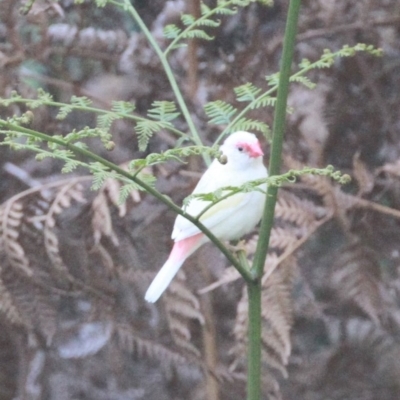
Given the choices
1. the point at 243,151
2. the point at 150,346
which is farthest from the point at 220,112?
the point at 150,346

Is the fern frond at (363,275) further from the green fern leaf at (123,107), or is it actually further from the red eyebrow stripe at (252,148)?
the green fern leaf at (123,107)

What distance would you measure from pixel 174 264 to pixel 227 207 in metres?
0.07

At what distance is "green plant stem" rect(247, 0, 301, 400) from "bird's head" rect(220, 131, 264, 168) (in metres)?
0.16

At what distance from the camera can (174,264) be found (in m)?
0.62

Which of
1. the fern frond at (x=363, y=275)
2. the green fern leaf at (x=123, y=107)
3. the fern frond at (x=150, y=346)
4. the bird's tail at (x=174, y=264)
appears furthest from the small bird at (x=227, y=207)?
the fern frond at (x=150, y=346)

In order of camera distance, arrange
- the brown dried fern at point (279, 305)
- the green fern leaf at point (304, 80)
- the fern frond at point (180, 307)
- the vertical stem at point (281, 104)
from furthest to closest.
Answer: the fern frond at point (180, 307)
the brown dried fern at point (279, 305)
the green fern leaf at point (304, 80)
the vertical stem at point (281, 104)

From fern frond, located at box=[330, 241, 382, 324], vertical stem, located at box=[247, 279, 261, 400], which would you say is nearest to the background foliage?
fern frond, located at box=[330, 241, 382, 324]

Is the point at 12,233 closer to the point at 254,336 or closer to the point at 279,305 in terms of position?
the point at 279,305

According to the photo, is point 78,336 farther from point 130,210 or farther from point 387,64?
point 387,64

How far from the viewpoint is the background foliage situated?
815 mm

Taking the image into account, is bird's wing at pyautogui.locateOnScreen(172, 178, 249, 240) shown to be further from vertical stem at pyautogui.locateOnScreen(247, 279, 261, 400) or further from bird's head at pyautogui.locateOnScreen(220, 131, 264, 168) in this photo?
vertical stem at pyautogui.locateOnScreen(247, 279, 261, 400)

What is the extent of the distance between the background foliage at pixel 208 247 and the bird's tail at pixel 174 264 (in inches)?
5.7

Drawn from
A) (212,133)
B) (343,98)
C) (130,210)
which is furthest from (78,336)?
(343,98)

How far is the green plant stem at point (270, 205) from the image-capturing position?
417 millimetres
